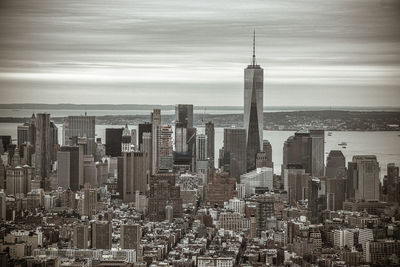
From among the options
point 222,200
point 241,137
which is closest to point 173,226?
point 222,200

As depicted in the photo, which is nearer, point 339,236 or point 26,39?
point 339,236

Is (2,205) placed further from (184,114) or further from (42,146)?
(184,114)

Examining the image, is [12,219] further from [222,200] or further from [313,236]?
[313,236]

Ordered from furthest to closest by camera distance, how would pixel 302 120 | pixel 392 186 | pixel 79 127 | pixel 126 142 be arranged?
pixel 126 142, pixel 79 127, pixel 302 120, pixel 392 186

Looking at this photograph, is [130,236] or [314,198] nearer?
[130,236]

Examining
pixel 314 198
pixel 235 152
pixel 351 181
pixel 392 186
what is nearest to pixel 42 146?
pixel 235 152
